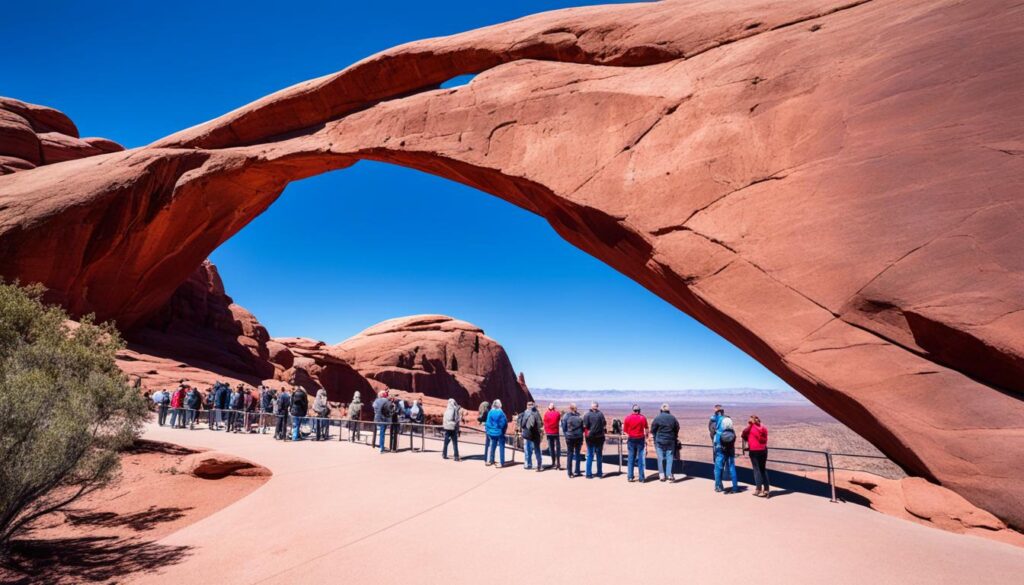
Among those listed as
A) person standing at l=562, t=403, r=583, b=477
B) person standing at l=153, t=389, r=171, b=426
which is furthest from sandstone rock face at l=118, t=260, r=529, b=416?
person standing at l=562, t=403, r=583, b=477

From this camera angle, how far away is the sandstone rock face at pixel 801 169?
7.15m

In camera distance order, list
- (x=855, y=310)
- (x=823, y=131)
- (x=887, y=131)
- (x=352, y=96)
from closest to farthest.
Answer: (x=855, y=310) → (x=887, y=131) → (x=823, y=131) → (x=352, y=96)

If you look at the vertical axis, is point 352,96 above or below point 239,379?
above

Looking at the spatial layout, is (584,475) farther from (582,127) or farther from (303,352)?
(303,352)

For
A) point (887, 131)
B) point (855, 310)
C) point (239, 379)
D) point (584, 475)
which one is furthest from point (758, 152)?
point (239, 379)

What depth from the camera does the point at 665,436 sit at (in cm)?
890

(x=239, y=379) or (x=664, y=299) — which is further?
(x=239, y=379)

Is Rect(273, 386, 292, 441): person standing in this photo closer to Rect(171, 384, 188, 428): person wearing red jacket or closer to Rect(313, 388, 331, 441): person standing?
Rect(313, 388, 331, 441): person standing

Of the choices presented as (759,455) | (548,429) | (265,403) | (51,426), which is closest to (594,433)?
(548,429)

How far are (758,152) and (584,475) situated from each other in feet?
23.7

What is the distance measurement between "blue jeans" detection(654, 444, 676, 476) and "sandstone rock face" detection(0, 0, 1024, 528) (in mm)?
2556

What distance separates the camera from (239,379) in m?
25.2

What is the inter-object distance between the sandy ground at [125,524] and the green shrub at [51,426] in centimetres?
38

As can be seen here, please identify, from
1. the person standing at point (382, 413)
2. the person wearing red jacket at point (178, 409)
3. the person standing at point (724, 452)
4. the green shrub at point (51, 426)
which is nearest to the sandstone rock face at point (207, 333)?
the person wearing red jacket at point (178, 409)
